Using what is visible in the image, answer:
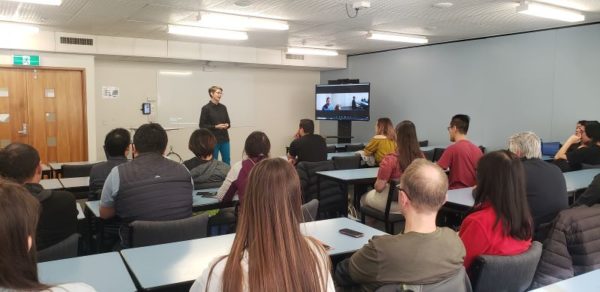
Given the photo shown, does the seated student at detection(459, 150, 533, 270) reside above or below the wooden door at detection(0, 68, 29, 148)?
below

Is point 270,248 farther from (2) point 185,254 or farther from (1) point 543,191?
(1) point 543,191

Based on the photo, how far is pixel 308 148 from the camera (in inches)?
205

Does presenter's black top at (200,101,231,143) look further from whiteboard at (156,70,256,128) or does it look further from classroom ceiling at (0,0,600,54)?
whiteboard at (156,70,256,128)

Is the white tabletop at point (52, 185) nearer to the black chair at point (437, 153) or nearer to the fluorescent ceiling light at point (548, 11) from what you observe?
the fluorescent ceiling light at point (548, 11)

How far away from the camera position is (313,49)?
30.1ft

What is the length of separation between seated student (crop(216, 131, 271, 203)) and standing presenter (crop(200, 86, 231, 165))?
386 cm

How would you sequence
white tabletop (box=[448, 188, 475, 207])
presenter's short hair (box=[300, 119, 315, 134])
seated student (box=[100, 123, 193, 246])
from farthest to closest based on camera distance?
presenter's short hair (box=[300, 119, 315, 134]) < white tabletop (box=[448, 188, 475, 207]) < seated student (box=[100, 123, 193, 246])

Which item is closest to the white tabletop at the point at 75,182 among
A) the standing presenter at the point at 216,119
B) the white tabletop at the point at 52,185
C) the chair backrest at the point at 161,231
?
the white tabletop at the point at 52,185

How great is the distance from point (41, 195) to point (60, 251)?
0.41m

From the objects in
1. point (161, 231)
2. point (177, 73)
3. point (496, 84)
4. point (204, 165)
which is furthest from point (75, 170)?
point (496, 84)

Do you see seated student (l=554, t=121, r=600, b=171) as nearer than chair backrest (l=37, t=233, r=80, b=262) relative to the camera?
No

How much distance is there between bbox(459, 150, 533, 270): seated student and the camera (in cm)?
217

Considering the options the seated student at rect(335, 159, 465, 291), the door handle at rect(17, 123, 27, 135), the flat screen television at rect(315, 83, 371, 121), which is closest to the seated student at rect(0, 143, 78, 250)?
the seated student at rect(335, 159, 465, 291)

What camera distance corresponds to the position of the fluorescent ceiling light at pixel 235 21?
5.92 m
